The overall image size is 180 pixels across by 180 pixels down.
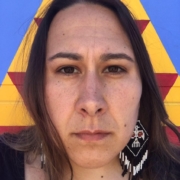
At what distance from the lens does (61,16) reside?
130cm

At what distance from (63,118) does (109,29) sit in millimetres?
409

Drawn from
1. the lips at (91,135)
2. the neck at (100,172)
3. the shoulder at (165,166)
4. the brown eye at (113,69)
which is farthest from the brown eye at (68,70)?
the shoulder at (165,166)

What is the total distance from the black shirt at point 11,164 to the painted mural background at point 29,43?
260 millimetres

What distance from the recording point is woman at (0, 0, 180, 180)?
1.10 m

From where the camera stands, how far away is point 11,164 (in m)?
1.25

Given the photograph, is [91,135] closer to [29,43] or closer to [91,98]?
[91,98]

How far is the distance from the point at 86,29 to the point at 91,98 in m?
0.31

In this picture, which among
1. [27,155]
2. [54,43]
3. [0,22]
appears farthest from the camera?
[0,22]

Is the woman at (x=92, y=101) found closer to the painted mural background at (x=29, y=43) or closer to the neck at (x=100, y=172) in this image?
the neck at (x=100, y=172)

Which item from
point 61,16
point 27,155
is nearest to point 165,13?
point 61,16

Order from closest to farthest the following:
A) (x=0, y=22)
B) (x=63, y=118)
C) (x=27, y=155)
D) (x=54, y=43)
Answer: (x=63, y=118) → (x=54, y=43) → (x=27, y=155) → (x=0, y=22)

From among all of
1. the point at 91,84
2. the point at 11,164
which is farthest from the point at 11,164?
the point at 91,84

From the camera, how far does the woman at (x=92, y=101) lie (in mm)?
1101

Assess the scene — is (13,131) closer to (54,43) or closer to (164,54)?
Result: (54,43)
